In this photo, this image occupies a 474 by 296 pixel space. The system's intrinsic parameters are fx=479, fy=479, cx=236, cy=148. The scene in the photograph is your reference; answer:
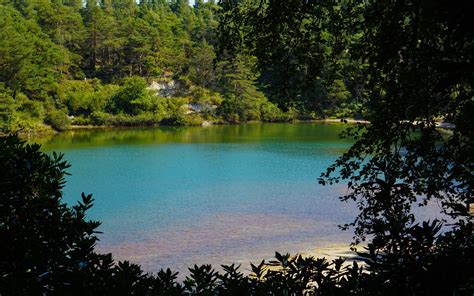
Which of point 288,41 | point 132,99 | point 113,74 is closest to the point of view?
point 288,41

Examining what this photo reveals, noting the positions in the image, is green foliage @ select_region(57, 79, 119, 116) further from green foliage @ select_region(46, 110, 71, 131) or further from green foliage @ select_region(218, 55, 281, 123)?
green foliage @ select_region(218, 55, 281, 123)

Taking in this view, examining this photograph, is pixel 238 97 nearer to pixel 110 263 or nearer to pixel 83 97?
pixel 83 97

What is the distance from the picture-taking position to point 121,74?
56.3 metres

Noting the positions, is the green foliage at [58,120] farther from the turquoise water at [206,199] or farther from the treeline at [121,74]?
the turquoise water at [206,199]

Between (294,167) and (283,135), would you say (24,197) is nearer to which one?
(294,167)

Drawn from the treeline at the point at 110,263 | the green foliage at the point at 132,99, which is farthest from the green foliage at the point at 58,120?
the treeline at the point at 110,263

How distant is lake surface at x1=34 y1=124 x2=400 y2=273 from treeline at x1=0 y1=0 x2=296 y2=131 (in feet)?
44.2

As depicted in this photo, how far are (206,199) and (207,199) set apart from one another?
0.13ft

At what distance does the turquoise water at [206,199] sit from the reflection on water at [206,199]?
28 mm

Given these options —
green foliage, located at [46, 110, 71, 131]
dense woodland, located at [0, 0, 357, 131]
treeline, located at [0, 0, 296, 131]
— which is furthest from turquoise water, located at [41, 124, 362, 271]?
treeline, located at [0, 0, 296, 131]

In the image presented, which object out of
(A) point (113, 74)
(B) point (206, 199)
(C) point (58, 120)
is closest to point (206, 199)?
(B) point (206, 199)

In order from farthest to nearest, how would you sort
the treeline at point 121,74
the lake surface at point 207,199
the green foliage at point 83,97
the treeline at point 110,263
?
the green foliage at point 83,97 → the treeline at point 121,74 → the lake surface at point 207,199 → the treeline at point 110,263

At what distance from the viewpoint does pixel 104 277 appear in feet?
6.57

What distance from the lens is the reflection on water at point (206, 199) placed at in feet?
38.7
